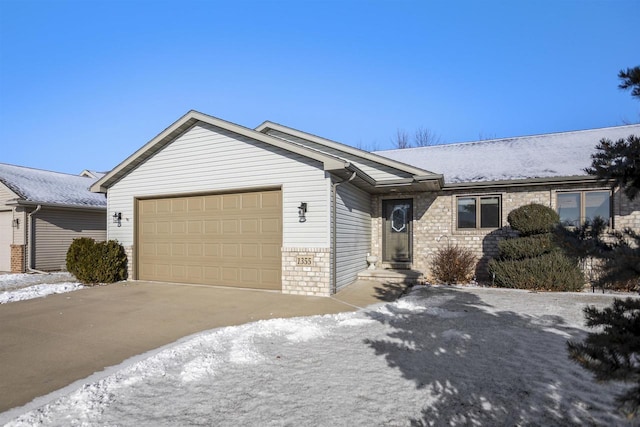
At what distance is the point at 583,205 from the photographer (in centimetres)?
1003

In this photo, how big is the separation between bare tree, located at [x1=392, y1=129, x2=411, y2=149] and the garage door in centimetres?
2877

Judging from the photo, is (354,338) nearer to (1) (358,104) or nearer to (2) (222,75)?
(2) (222,75)

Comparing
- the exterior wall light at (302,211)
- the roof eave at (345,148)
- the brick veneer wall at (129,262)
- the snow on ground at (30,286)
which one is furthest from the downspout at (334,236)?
the snow on ground at (30,286)

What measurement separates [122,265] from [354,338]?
8.72 meters

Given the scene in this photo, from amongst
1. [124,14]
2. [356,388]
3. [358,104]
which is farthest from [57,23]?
[358,104]

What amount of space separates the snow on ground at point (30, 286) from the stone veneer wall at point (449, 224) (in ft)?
30.8

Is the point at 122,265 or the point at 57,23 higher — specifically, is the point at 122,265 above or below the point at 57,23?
below

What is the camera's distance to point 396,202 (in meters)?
11.8

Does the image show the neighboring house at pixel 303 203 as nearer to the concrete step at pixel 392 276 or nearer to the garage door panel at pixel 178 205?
the garage door panel at pixel 178 205

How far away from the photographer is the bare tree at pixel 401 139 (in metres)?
35.5

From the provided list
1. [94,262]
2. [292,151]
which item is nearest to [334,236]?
[292,151]

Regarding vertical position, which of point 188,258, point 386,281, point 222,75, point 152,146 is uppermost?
point 222,75

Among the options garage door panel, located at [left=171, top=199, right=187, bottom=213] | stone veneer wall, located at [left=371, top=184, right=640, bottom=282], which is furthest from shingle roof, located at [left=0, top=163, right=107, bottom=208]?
stone veneer wall, located at [left=371, top=184, right=640, bottom=282]

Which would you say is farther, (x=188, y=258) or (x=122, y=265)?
(x=122, y=265)
